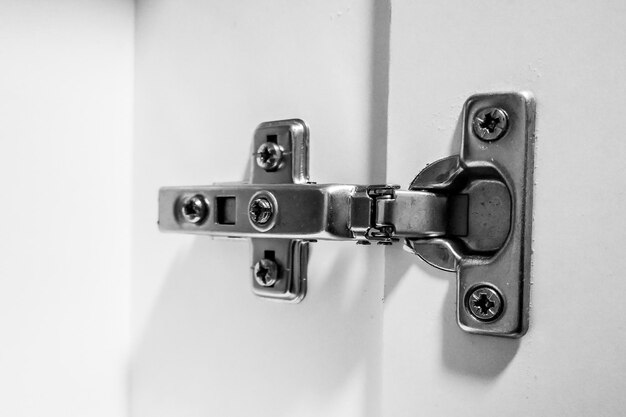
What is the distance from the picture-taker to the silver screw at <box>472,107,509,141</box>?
0.39 meters

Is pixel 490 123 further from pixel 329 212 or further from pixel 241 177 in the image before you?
pixel 241 177

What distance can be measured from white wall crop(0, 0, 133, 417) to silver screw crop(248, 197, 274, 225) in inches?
9.9

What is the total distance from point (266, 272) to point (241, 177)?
0.29ft

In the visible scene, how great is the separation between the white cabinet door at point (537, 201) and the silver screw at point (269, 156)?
0.35ft

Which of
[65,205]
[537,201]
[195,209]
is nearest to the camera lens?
[537,201]

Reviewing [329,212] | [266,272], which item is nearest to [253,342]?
[266,272]

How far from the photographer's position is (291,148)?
509 mm

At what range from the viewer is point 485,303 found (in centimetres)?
Answer: 40

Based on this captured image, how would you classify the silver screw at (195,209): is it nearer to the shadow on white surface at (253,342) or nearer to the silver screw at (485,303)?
the shadow on white surface at (253,342)

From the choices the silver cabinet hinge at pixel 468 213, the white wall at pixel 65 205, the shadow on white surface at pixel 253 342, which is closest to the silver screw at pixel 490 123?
the silver cabinet hinge at pixel 468 213

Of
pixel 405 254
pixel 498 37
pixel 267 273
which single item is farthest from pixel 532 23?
pixel 267 273

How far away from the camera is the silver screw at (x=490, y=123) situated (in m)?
0.39

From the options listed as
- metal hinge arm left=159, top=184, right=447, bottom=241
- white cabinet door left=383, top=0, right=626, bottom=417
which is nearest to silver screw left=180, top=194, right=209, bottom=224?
metal hinge arm left=159, top=184, right=447, bottom=241

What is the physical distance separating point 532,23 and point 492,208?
0.10 m
